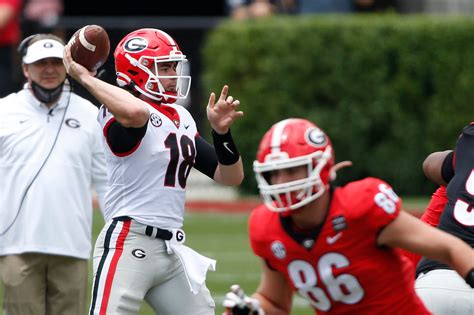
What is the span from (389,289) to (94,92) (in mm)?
1825

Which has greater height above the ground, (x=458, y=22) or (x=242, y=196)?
(x=458, y=22)

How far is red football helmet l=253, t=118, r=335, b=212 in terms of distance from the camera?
16.9 feet

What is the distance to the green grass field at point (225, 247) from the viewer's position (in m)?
10.4

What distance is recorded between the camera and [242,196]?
15.9 m

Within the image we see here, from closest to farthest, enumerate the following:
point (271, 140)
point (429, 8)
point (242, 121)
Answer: point (271, 140) → point (242, 121) → point (429, 8)

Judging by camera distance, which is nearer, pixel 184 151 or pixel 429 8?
pixel 184 151

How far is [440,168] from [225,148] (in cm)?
109

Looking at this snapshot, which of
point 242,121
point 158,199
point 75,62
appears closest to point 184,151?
point 158,199

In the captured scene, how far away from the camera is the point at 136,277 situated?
6273 millimetres

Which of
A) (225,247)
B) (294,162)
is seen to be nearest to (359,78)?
(225,247)

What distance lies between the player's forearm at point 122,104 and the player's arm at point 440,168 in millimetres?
1415

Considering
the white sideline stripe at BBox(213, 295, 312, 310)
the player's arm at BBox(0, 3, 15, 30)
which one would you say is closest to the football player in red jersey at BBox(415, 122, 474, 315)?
the white sideline stripe at BBox(213, 295, 312, 310)

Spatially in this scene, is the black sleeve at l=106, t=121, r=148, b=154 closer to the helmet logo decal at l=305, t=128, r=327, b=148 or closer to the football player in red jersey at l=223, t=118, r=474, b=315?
the football player in red jersey at l=223, t=118, r=474, b=315

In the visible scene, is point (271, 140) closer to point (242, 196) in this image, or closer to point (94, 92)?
point (94, 92)
